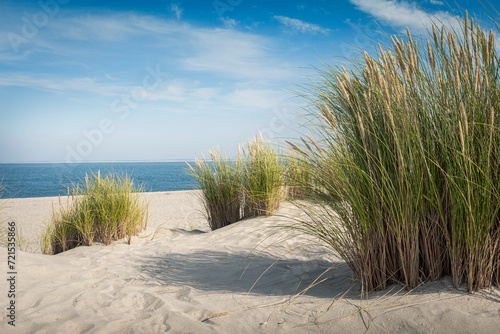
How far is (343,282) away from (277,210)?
113 inches

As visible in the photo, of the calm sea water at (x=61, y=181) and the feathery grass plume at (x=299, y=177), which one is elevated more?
the feathery grass plume at (x=299, y=177)

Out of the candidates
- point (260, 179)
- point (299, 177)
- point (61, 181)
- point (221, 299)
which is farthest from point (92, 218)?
point (61, 181)

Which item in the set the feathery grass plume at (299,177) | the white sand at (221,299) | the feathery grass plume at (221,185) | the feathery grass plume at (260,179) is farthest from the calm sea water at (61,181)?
the feathery grass plume at (299,177)

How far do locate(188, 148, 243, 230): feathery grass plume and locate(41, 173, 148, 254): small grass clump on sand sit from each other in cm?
121

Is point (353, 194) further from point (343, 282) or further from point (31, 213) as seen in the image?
point (31, 213)

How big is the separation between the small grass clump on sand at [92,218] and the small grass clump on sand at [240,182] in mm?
1246

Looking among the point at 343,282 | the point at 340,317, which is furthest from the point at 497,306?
the point at 343,282

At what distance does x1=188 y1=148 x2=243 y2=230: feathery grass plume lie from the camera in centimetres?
532

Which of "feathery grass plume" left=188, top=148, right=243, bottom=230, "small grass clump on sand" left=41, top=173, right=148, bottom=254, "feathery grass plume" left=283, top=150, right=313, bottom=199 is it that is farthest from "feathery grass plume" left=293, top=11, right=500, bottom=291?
"small grass clump on sand" left=41, top=173, right=148, bottom=254

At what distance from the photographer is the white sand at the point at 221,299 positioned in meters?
1.70

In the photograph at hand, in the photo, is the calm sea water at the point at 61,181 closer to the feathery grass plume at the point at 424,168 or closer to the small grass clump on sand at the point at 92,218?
the small grass clump on sand at the point at 92,218

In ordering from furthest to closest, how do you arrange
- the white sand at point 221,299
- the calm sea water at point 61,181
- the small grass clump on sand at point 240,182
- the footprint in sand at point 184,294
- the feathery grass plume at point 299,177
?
the calm sea water at point 61,181 < the small grass clump on sand at point 240,182 < the footprint in sand at point 184,294 < the feathery grass plume at point 299,177 < the white sand at point 221,299

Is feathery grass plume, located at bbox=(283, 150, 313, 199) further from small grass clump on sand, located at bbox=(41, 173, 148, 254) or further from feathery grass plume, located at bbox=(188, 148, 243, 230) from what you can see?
small grass clump on sand, located at bbox=(41, 173, 148, 254)

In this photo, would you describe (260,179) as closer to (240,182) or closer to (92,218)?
(240,182)
